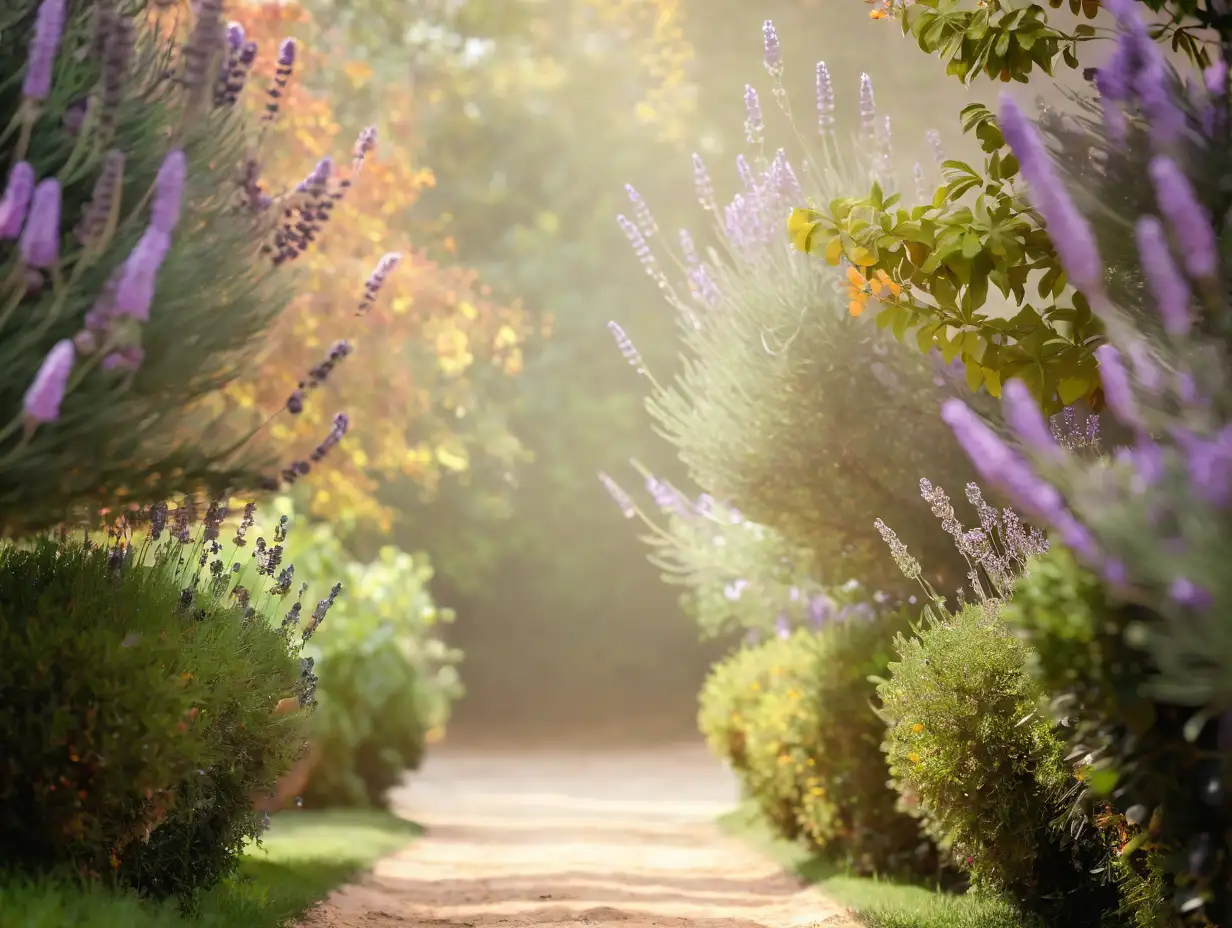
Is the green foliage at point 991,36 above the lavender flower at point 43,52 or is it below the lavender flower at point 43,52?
above

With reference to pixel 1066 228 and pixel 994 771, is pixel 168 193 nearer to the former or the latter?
pixel 1066 228

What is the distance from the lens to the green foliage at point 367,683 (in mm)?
14844

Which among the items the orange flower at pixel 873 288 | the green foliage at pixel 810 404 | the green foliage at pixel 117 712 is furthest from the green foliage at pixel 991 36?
the green foliage at pixel 117 712

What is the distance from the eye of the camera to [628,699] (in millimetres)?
34094

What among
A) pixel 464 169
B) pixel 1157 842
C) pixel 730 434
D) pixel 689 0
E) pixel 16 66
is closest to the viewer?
pixel 1157 842

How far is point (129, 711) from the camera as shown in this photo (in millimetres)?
5312

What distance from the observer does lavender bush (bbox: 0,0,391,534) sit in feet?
15.2

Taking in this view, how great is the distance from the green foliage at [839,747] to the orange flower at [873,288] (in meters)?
3.31

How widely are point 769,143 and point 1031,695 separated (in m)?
16.1

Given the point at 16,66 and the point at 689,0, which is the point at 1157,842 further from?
the point at 689,0

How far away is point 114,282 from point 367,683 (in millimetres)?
10698

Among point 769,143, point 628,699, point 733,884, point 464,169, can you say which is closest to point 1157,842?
point 733,884

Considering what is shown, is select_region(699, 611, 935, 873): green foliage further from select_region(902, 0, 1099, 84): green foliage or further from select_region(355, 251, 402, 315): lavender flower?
select_region(355, 251, 402, 315): lavender flower

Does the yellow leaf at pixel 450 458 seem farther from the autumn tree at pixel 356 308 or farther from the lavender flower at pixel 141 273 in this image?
the lavender flower at pixel 141 273
